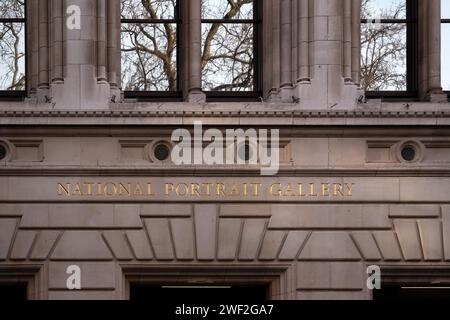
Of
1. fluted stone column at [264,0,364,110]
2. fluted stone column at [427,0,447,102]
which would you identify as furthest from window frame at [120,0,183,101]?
fluted stone column at [427,0,447,102]

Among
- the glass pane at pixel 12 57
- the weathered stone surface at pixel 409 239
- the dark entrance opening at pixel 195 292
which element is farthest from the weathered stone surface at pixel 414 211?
the glass pane at pixel 12 57

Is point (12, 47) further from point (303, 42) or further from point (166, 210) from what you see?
point (303, 42)

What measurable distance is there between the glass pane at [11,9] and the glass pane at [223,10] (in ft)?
11.6

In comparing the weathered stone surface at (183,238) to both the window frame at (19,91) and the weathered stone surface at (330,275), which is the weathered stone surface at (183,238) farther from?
the window frame at (19,91)

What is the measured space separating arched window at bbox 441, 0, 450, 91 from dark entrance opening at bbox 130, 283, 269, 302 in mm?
5323

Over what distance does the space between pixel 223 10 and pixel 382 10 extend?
309 centimetres

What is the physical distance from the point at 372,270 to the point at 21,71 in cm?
767

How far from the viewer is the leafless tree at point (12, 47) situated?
23.8 m

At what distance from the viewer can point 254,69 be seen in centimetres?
2412

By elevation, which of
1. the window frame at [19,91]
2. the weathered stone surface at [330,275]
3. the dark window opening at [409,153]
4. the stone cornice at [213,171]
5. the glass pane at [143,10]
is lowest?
the weathered stone surface at [330,275]

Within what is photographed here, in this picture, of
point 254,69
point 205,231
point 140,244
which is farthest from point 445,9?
point 140,244

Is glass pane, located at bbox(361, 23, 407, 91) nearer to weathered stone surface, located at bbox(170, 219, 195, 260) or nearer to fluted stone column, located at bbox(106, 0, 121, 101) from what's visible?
weathered stone surface, located at bbox(170, 219, 195, 260)

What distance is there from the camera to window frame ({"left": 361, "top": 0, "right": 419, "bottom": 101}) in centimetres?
2391
